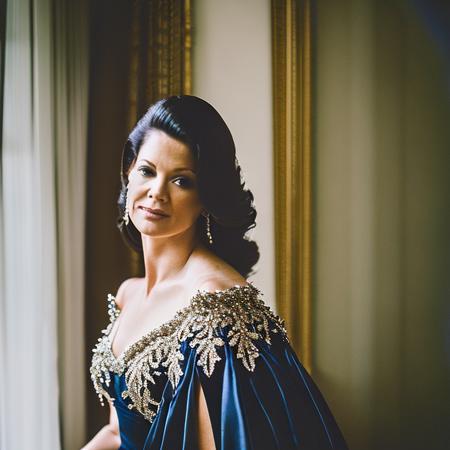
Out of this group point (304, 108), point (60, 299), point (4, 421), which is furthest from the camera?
point (60, 299)

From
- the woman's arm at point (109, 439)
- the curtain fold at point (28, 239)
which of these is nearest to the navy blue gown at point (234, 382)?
the woman's arm at point (109, 439)

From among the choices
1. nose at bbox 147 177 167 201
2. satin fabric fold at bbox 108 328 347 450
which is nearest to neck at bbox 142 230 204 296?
nose at bbox 147 177 167 201

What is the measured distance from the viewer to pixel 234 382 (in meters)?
1.03

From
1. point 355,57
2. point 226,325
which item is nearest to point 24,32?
point 355,57

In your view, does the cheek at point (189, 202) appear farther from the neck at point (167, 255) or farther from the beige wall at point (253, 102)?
the beige wall at point (253, 102)

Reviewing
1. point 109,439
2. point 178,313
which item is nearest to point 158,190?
point 178,313

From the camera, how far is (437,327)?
1180 millimetres

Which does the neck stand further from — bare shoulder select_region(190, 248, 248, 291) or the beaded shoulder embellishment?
the beaded shoulder embellishment

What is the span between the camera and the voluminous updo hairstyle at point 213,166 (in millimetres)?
1182

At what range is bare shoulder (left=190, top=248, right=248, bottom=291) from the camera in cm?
113

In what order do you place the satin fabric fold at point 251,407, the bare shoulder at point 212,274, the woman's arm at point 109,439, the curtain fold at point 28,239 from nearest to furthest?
1. the satin fabric fold at point 251,407
2. the bare shoulder at point 212,274
3. the woman's arm at point 109,439
4. the curtain fold at point 28,239

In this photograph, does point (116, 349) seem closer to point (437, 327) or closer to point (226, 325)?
point (226, 325)

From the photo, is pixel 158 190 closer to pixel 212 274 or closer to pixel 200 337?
pixel 212 274

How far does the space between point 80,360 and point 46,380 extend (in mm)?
115
